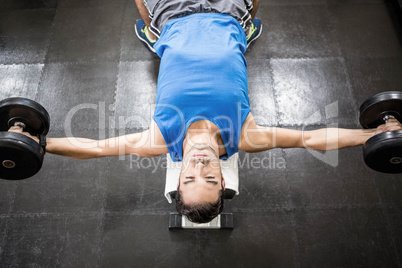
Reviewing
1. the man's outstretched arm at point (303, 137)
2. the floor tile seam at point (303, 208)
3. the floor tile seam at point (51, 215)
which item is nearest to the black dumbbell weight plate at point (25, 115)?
the floor tile seam at point (51, 215)

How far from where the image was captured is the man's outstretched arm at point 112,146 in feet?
7.68

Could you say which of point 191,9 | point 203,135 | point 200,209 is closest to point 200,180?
point 200,209

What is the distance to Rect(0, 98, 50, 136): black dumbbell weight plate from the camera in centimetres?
226

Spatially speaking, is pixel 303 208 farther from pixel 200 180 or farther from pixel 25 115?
pixel 25 115

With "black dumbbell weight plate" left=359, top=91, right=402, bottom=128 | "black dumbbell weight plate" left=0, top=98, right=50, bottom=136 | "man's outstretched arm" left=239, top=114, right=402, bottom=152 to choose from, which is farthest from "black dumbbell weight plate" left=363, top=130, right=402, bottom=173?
"black dumbbell weight plate" left=0, top=98, right=50, bottom=136

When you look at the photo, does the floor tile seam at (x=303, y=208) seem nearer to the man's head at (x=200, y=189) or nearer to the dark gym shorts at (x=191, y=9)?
the man's head at (x=200, y=189)

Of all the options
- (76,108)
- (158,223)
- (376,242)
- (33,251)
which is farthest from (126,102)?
(376,242)

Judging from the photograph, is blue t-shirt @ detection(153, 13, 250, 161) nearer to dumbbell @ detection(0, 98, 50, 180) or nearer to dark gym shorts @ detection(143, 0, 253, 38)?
dark gym shorts @ detection(143, 0, 253, 38)

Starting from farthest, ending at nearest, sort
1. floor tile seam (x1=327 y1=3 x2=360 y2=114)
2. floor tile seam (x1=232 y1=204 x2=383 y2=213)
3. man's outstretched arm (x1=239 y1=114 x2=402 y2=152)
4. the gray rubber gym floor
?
floor tile seam (x1=327 y1=3 x2=360 y2=114) < floor tile seam (x1=232 y1=204 x2=383 y2=213) < the gray rubber gym floor < man's outstretched arm (x1=239 y1=114 x2=402 y2=152)

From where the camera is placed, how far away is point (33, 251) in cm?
265

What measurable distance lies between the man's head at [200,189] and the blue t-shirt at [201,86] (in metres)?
0.28

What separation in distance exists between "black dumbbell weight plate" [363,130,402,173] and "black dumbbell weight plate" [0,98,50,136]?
2311mm

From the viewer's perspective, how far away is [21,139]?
83.8 inches

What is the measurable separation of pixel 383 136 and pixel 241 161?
119cm
